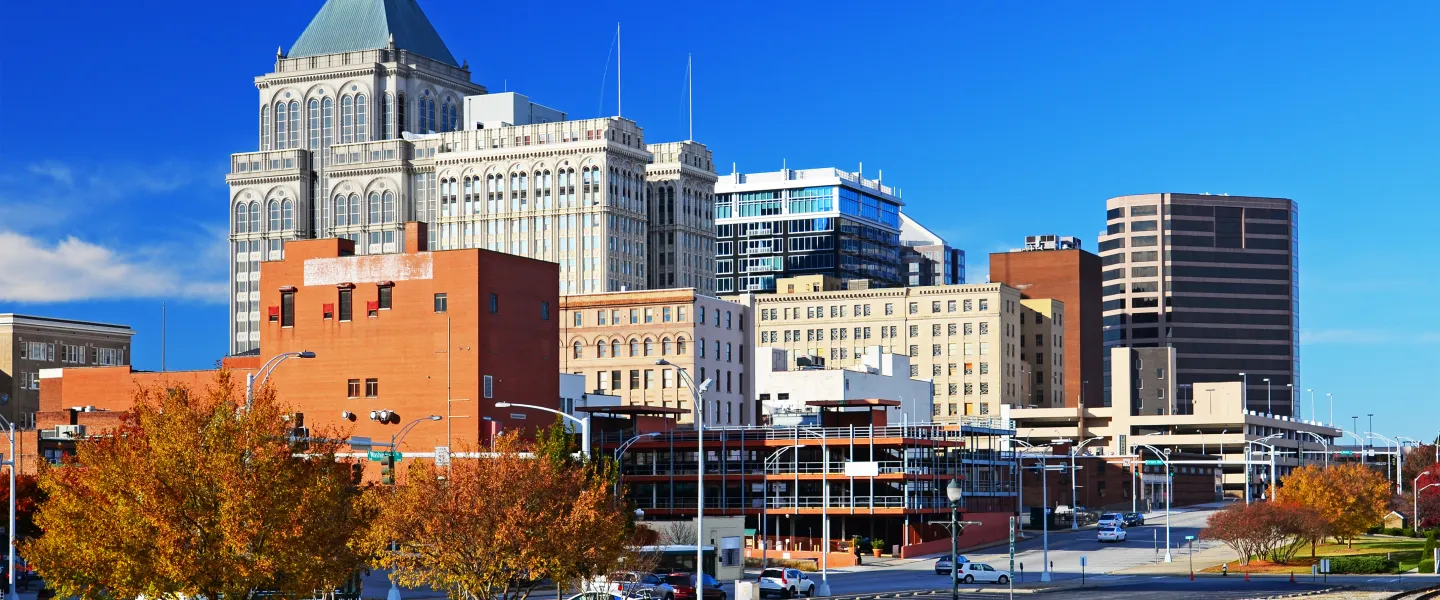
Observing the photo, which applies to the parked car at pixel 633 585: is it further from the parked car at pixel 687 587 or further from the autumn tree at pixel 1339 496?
the autumn tree at pixel 1339 496

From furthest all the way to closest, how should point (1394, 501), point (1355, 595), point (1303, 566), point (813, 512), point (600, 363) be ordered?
1. point (600, 363)
2. point (1394, 501)
3. point (813, 512)
4. point (1303, 566)
5. point (1355, 595)

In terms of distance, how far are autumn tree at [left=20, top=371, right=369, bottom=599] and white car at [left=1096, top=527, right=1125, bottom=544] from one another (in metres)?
106

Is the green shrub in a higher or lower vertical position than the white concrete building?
lower

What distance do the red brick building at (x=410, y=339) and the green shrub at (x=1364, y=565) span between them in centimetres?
5471

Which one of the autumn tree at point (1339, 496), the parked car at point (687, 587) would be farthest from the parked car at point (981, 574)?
the autumn tree at point (1339, 496)

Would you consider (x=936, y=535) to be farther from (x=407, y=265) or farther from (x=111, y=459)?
(x=111, y=459)

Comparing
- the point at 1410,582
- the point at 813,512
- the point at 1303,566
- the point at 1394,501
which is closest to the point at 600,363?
the point at 813,512

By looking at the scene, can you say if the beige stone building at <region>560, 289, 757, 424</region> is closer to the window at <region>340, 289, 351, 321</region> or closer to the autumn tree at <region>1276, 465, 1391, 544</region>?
the window at <region>340, 289, 351, 321</region>

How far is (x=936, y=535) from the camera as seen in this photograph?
141000mm

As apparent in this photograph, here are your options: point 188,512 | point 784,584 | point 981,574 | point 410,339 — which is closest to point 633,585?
point 784,584

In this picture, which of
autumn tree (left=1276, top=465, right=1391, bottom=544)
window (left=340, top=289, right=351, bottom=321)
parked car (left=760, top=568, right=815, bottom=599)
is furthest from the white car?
parked car (left=760, top=568, right=815, bottom=599)

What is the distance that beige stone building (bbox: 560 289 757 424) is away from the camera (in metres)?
190

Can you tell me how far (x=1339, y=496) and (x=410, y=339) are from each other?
222 feet

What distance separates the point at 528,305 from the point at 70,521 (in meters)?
84.6
